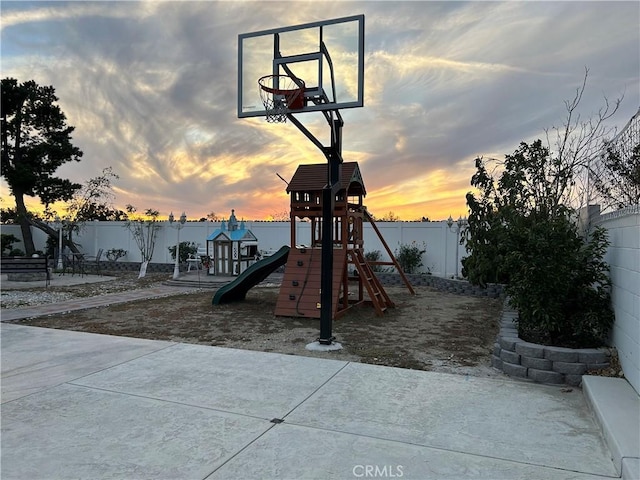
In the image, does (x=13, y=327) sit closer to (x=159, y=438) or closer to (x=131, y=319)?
(x=131, y=319)

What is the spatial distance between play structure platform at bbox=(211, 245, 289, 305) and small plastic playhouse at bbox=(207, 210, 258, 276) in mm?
5226

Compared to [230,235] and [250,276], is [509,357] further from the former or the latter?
[230,235]

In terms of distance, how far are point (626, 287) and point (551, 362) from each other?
1013mm

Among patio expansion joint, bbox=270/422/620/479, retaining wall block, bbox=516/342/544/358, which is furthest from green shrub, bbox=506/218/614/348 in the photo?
patio expansion joint, bbox=270/422/620/479

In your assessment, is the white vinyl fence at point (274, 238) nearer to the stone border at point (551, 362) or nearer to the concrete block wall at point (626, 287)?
the concrete block wall at point (626, 287)

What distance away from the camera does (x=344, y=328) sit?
7152 millimetres

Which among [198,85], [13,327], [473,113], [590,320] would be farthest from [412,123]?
[13,327]

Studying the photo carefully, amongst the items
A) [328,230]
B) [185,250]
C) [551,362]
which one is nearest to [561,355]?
[551,362]

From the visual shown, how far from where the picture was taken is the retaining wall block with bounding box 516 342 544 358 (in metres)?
4.39

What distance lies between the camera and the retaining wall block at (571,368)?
166 inches

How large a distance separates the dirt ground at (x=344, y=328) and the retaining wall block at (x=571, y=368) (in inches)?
26.3

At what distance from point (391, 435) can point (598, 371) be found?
2.49 m

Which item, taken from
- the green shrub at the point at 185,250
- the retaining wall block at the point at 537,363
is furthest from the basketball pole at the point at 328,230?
the green shrub at the point at 185,250

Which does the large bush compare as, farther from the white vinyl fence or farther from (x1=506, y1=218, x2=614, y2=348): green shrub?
the white vinyl fence
